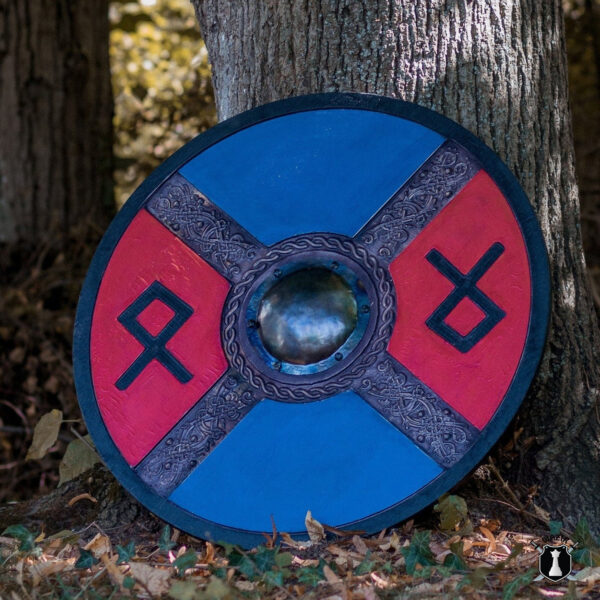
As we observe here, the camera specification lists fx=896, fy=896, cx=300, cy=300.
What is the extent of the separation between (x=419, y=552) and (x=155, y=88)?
498 cm

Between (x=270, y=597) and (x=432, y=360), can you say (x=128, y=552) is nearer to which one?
(x=270, y=597)

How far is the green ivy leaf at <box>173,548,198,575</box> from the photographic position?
1867 mm

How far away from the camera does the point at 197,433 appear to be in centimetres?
212

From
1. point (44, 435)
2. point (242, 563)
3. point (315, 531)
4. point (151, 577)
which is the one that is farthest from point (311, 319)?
point (44, 435)

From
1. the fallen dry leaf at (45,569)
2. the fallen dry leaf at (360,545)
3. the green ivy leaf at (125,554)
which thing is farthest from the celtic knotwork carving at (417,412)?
the fallen dry leaf at (45,569)

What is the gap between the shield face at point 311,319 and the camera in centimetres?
200

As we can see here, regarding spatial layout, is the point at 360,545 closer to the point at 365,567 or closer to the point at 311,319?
the point at 365,567

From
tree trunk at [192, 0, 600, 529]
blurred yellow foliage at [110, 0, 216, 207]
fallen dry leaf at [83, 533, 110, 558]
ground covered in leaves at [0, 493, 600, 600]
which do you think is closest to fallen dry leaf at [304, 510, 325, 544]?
ground covered in leaves at [0, 493, 600, 600]

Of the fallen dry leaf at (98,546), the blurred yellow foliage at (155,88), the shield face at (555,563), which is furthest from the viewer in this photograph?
the blurred yellow foliage at (155,88)

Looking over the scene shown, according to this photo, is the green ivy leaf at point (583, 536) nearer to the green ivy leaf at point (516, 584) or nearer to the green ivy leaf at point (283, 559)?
the green ivy leaf at point (516, 584)

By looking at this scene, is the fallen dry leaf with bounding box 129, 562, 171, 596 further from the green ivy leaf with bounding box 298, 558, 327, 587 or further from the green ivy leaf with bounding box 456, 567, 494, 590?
the green ivy leaf with bounding box 456, 567, 494, 590

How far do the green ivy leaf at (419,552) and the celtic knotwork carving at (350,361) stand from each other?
39cm

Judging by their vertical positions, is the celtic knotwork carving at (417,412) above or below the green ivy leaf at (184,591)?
above

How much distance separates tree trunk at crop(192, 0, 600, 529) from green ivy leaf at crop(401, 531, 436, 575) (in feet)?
1.75
